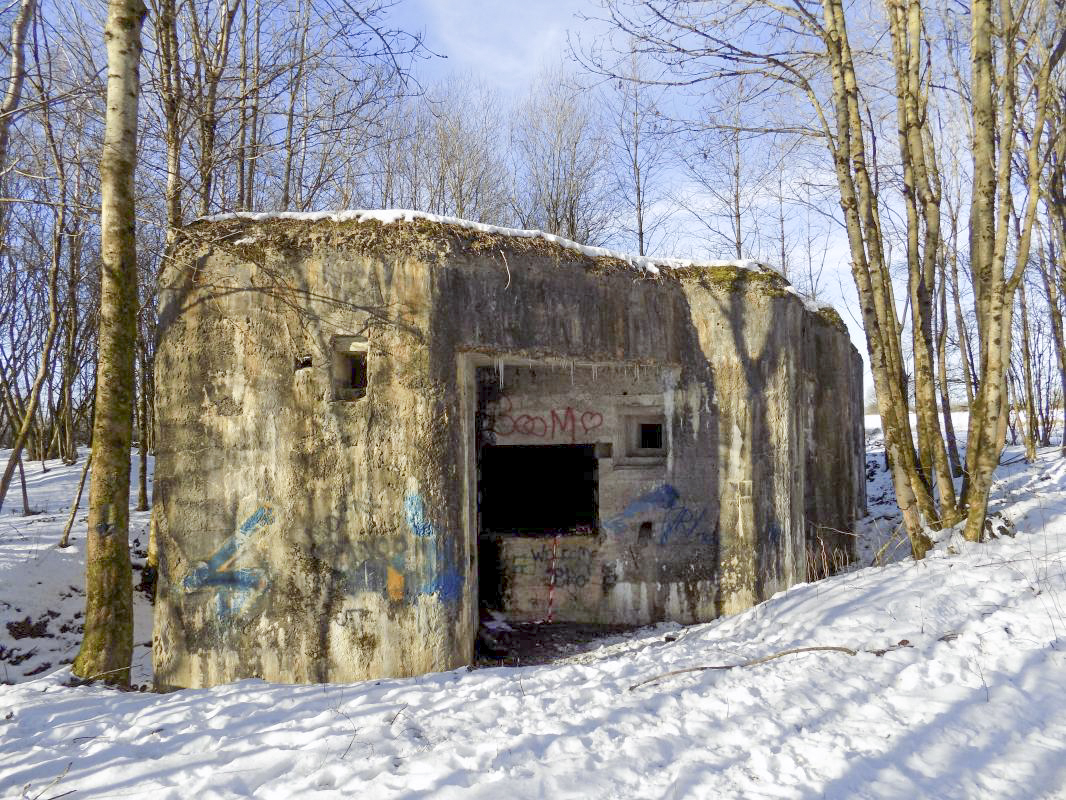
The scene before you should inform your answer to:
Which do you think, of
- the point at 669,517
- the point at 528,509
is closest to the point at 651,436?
the point at 669,517

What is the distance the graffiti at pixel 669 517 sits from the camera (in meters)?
7.19

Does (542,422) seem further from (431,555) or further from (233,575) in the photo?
(233,575)

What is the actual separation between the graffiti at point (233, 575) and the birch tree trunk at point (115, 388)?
2.40 ft

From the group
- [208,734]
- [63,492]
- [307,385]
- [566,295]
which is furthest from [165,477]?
[63,492]

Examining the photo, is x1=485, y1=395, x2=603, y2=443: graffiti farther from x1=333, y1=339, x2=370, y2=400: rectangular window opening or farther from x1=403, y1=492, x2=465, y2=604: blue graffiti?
x1=403, y1=492, x2=465, y2=604: blue graffiti

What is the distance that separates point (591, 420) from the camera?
7480 millimetres

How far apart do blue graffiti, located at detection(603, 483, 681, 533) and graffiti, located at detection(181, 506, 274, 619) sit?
3.57 m

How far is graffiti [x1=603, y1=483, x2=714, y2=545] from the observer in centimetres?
719

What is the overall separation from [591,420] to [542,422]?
559 millimetres

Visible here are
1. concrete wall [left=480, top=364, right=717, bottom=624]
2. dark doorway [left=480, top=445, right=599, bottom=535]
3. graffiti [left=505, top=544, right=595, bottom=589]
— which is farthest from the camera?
dark doorway [left=480, top=445, right=599, bottom=535]

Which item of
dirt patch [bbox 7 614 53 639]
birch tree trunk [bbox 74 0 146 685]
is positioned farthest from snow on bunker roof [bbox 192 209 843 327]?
dirt patch [bbox 7 614 53 639]

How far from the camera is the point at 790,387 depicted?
737cm

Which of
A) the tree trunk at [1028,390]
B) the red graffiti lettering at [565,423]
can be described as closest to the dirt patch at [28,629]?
the red graffiti lettering at [565,423]

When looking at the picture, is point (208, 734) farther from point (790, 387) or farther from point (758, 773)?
point (790, 387)
